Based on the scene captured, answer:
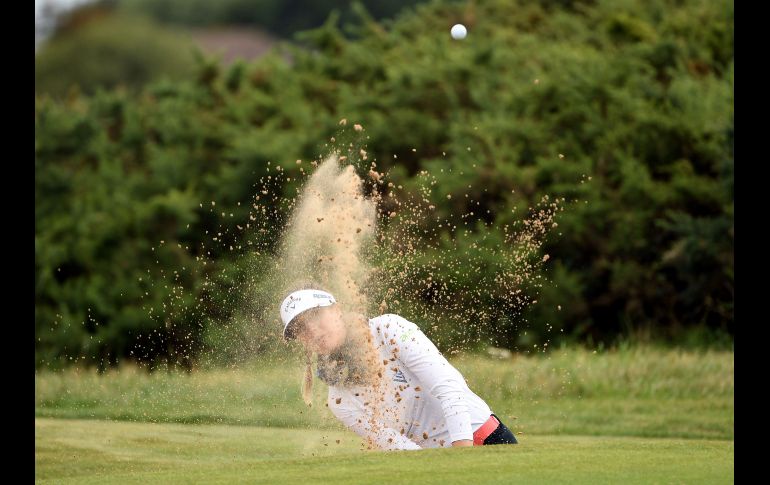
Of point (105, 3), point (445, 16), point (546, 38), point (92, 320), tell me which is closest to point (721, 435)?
point (92, 320)

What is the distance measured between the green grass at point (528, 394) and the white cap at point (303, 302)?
2.76m

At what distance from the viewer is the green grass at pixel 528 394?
9.90 metres

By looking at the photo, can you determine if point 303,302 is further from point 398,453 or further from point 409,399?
point 398,453

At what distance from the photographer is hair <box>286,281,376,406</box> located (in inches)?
250

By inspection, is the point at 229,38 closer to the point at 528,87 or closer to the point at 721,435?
the point at 528,87

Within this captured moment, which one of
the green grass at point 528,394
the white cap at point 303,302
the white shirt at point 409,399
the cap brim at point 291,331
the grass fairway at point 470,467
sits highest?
the white cap at point 303,302

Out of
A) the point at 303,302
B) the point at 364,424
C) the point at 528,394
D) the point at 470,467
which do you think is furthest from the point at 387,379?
the point at 528,394

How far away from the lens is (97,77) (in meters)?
42.3

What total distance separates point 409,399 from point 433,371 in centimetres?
36

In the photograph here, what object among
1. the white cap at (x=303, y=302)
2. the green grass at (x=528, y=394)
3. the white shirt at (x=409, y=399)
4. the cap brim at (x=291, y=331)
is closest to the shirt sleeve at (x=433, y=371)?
the white shirt at (x=409, y=399)

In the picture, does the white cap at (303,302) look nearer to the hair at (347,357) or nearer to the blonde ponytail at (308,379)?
the hair at (347,357)

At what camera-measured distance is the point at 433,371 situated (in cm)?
621

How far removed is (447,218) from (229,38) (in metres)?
35.5

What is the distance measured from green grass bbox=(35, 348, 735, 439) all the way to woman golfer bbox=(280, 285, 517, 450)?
97.6 inches
